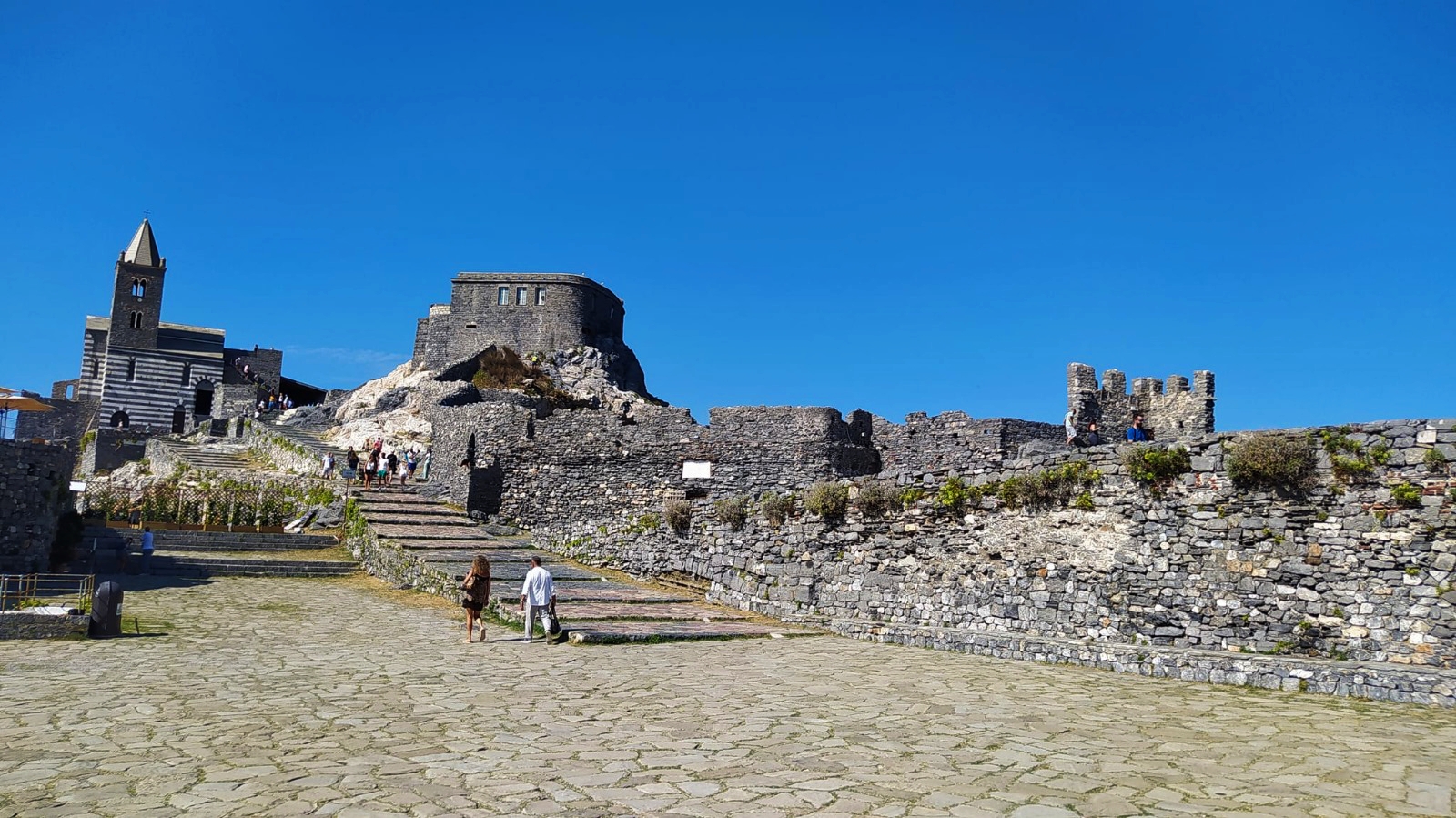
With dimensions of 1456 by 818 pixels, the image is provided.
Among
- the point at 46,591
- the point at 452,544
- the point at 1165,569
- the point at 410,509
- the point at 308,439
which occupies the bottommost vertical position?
the point at 46,591

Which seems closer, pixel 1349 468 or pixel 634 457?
pixel 1349 468

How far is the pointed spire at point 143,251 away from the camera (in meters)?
68.3

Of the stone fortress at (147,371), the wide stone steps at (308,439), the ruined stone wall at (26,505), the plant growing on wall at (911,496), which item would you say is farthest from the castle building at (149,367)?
the plant growing on wall at (911,496)

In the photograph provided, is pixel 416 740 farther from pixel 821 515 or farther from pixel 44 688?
pixel 821 515

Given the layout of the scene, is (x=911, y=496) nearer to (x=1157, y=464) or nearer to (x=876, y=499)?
(x=876, y=499)

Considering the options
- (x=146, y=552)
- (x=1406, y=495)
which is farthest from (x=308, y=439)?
(x=1406, y=495)

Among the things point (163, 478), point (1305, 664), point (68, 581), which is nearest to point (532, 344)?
point (163, 478)

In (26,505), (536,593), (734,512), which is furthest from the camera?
(26,505)

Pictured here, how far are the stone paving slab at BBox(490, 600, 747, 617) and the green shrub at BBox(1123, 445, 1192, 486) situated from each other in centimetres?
749

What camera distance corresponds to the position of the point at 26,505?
69.4 feet

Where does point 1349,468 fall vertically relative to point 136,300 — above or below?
below

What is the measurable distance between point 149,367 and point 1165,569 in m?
67.1

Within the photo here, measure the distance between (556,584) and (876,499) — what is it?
6.79m

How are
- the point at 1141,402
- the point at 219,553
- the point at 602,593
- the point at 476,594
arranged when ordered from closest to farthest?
1. the point at 476,594
2. the point at 602,593
3. the point at 219,553
4. the point at 1141,402
